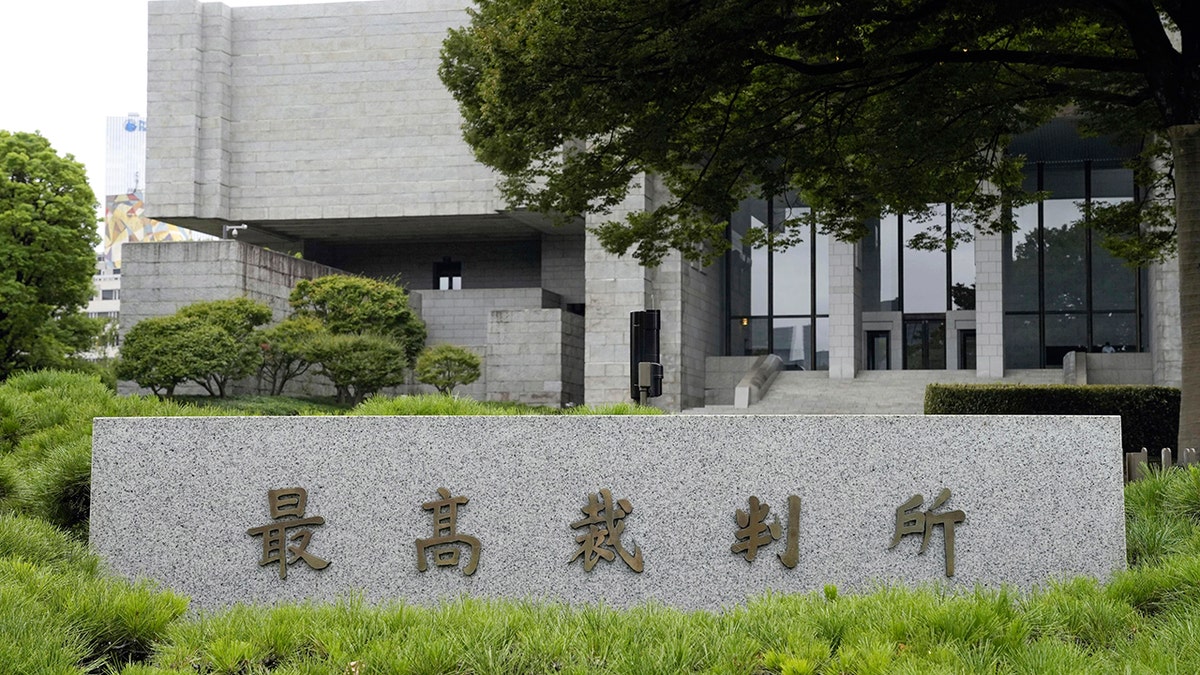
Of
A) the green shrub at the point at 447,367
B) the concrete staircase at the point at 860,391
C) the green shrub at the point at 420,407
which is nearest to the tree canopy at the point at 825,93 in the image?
the green shrub at the point at 420,407

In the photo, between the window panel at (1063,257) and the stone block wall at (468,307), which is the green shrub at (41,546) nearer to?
the stone block wall at (468,307)

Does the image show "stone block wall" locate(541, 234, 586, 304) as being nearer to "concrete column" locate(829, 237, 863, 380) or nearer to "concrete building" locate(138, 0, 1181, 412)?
"concrete building" locate(138, 0, 1181, 412)

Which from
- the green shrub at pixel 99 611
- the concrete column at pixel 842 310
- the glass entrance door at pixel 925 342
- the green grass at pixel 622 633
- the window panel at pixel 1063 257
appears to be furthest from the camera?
the glass entrance door at pixel 925 342

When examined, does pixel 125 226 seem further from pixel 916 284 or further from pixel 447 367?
pixel 916 284

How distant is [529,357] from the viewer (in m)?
32.6

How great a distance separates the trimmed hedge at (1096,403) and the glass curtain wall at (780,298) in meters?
14.6

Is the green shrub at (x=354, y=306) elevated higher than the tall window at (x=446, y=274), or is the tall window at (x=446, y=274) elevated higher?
the tall window at (x=446, y=274)

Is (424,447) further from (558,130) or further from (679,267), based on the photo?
(679,267)

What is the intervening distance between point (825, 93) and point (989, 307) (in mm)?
16722

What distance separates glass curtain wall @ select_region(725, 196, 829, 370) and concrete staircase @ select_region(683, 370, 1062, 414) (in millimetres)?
3219

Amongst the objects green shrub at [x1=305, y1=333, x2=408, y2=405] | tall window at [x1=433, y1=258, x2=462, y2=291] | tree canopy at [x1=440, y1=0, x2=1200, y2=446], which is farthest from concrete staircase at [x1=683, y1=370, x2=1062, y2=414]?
tall window at [x1=433, y1=258, x2=462, y2=291]

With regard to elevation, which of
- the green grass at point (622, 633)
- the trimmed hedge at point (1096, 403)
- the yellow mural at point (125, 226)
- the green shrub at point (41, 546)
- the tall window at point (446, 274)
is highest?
the yellow mural at point (125, 226)

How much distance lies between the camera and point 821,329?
34.3m

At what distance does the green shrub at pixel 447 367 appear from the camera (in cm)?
3030
